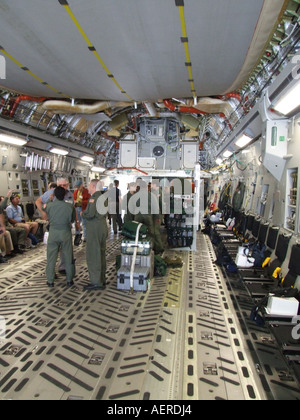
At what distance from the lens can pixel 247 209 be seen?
8383 mm

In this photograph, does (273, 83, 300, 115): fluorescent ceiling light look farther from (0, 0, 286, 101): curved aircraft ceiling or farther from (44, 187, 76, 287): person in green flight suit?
(44, 187, 76, 287): person in green flight suit

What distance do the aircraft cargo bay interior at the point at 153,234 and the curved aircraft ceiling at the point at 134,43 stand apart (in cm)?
3

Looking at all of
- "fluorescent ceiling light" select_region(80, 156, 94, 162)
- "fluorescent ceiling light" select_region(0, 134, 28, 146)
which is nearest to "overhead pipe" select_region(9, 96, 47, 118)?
"fluorescent ceiling light" select_region(0, 134, 28, 146)

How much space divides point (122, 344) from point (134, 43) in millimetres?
4185

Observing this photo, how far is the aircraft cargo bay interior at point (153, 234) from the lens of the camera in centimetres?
317

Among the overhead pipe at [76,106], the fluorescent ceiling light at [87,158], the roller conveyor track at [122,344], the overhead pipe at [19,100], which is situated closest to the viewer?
the roller conveyor track at [122,344]

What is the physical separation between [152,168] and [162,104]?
3.25 m

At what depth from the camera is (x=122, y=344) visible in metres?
3.71

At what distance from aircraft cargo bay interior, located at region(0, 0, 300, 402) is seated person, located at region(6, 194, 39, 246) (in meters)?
0.04

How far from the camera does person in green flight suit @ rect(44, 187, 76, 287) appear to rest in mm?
5516
